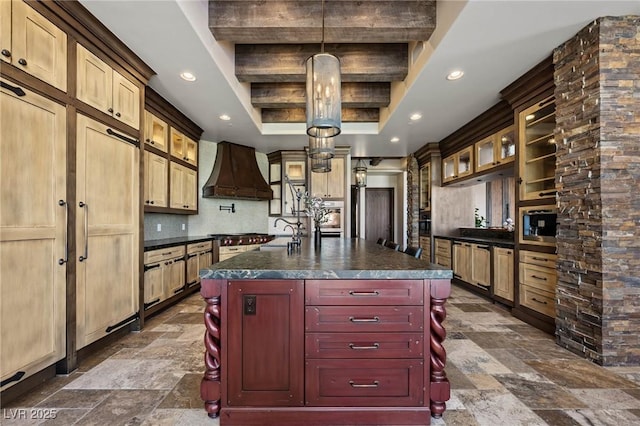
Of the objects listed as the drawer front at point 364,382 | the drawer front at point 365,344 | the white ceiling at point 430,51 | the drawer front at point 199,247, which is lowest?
the drawer front at point 364,382

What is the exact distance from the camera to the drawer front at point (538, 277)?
114 inches

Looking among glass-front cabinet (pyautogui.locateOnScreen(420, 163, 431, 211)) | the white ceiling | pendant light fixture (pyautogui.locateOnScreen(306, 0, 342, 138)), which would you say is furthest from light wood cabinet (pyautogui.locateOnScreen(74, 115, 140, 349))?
glass-front cabinet (pyautogui.locateOnScreen(420, 163, 431, 211))

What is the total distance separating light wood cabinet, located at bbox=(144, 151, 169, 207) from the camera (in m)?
3.56

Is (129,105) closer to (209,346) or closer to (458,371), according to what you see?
(209,346)

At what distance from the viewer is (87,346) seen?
2.32 metres

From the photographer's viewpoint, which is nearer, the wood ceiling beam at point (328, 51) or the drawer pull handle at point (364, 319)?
A: the drawer pull handle at point (364, 319)

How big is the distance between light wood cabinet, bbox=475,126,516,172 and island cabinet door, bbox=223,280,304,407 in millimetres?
3564

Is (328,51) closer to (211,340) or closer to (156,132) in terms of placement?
(156,132)

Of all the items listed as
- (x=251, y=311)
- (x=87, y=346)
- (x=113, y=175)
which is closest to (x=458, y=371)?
(x=251, y=311)

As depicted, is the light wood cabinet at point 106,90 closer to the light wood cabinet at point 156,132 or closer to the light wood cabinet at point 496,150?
the light wood cabinet at point 156,132

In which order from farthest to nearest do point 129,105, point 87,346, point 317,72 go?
point 129,105, point 87,346, point 317,72

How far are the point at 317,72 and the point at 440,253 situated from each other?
4745mm

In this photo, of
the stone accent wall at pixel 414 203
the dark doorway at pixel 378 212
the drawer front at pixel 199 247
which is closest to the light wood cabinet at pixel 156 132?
the drawer front at pixel 199 247

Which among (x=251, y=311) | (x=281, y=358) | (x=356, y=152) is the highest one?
(x=356, y=152)
